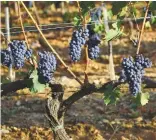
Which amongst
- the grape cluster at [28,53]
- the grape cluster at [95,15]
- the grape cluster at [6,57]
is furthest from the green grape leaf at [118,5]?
the grape cluster at [95,15]

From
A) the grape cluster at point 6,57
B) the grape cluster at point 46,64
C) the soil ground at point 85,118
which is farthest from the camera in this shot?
the soil ground at point 85,118

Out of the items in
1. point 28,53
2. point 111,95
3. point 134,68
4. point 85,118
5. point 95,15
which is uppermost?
point 95,15

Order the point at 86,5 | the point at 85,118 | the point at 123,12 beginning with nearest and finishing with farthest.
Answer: the point at 123,12 < the point at 86,5 < the point at 85,118

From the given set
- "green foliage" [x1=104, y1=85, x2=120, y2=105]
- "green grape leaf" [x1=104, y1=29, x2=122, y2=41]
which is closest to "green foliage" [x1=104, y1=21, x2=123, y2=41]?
"green grape leaf" [x1=104, y1=29, x2=122, y2=41]

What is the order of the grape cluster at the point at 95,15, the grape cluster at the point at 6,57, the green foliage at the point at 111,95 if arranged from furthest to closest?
the grape cluster at the point at 95,15
the grape cluster at the point at 6,57
the green foliage at the point at 111,95

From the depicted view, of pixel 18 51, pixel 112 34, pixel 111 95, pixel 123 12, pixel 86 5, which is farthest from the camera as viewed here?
pixel 86 5

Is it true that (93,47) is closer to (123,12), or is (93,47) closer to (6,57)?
(123,12)

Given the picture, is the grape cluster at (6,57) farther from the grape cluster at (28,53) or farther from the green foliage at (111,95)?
the green foliage at (111,95)

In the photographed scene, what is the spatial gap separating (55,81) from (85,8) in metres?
0.70

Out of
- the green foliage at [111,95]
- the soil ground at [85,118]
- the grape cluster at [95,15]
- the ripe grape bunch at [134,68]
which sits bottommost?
the soil ground at [85,118]

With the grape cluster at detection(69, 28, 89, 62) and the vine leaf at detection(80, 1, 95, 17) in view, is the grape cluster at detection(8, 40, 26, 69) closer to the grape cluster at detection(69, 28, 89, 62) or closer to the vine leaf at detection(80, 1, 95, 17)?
the grape cluster at detection(69, 28, 89, 62)

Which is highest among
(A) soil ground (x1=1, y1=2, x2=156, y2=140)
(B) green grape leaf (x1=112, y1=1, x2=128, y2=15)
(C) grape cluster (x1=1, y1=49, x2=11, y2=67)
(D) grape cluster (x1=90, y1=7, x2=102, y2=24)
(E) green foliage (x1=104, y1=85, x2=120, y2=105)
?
(B) green grape leaf (x1=112, y1=1, x2=128, y2=15)

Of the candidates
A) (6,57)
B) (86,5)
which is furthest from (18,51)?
(86,5)

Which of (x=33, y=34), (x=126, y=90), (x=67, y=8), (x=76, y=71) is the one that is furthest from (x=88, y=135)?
(x=67, y=8)
